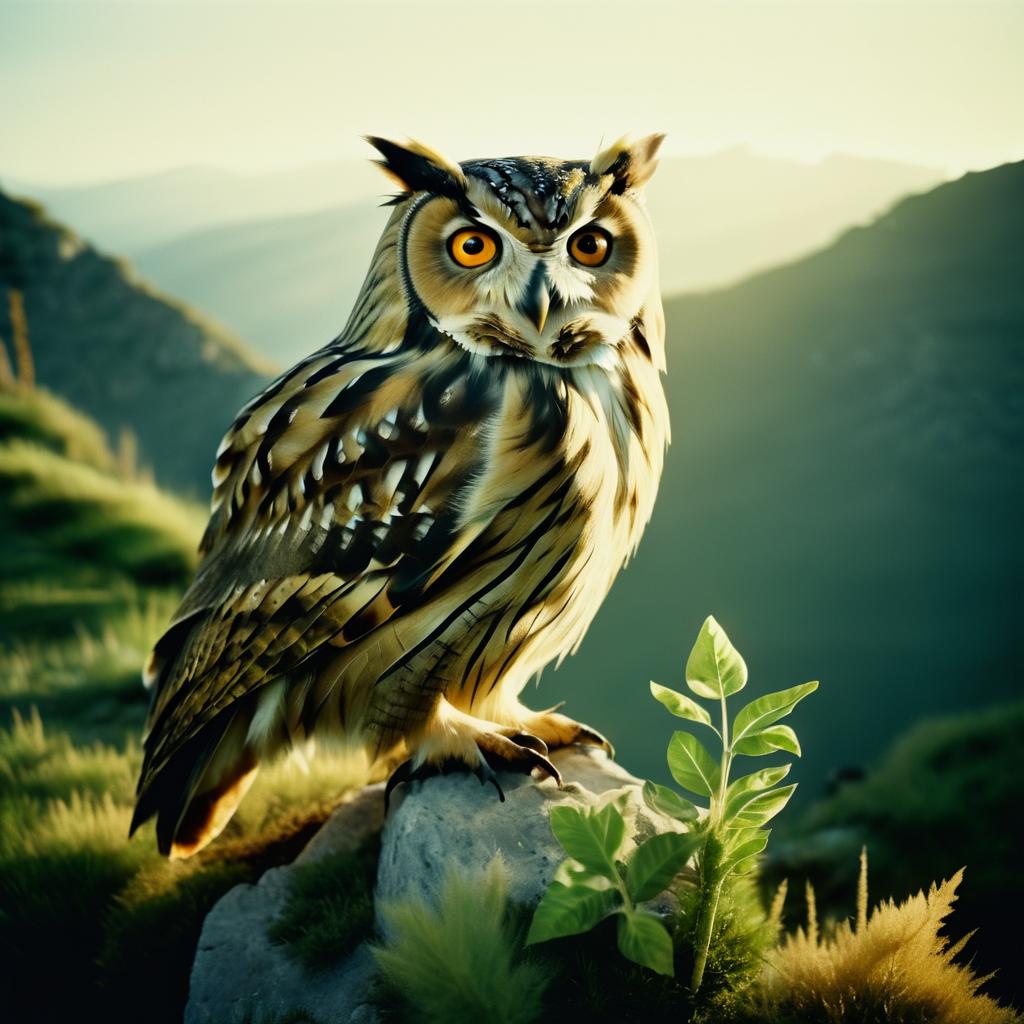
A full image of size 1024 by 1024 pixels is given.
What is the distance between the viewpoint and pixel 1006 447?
190 inches

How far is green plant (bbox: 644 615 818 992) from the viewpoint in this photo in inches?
42.3

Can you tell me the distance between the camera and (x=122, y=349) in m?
11.8

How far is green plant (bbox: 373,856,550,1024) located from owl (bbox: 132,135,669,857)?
271 millimetres

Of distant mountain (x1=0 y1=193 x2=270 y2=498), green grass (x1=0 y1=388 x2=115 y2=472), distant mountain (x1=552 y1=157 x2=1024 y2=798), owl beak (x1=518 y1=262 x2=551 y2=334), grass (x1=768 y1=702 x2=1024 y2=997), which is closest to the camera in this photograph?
owl beak (x1=518 y1=262 x2=551 y2=334)

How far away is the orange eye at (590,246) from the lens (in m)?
1.28

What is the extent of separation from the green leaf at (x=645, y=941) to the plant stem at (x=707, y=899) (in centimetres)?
10

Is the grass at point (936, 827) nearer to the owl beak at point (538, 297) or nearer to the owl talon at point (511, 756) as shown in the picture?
the owl talon at point (511, 756)

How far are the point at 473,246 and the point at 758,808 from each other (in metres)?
0.87

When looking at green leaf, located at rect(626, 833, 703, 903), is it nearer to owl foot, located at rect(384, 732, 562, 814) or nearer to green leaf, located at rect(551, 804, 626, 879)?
green leaf, located at rect(551, 804, 626, 879)

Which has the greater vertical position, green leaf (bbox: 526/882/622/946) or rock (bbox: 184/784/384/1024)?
green leaf (bbox: 526/882/622/946)

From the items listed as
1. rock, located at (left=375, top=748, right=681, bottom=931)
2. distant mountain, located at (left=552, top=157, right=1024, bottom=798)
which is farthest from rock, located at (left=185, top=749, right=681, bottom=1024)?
distant mountain, located at (left=552, top=157, right=1024, bottom=798)

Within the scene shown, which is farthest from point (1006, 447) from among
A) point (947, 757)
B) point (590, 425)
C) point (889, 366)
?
point (590, 425)

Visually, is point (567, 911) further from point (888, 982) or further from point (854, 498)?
point (854, 498)

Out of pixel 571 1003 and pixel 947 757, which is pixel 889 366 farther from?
pixel 571 1003
